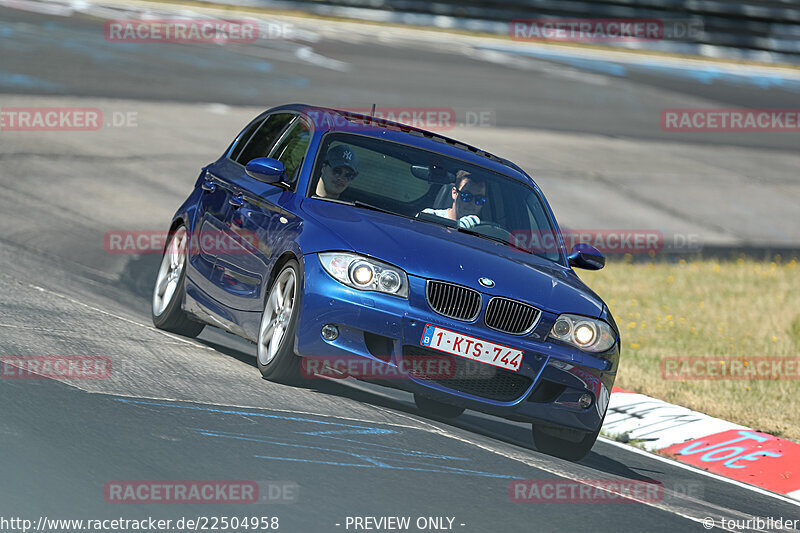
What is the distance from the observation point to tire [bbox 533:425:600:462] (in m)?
8.05

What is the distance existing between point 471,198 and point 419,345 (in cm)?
173

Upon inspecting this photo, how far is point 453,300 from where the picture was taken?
742 cm

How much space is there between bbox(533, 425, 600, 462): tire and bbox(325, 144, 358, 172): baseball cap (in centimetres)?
207

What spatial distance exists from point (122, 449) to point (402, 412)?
2.54 m

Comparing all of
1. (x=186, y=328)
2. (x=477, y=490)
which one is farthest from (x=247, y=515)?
(x=186, y=328)

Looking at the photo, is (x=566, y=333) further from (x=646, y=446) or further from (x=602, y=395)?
(x=646, y=446)

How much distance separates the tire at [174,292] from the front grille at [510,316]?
9.41 ft
